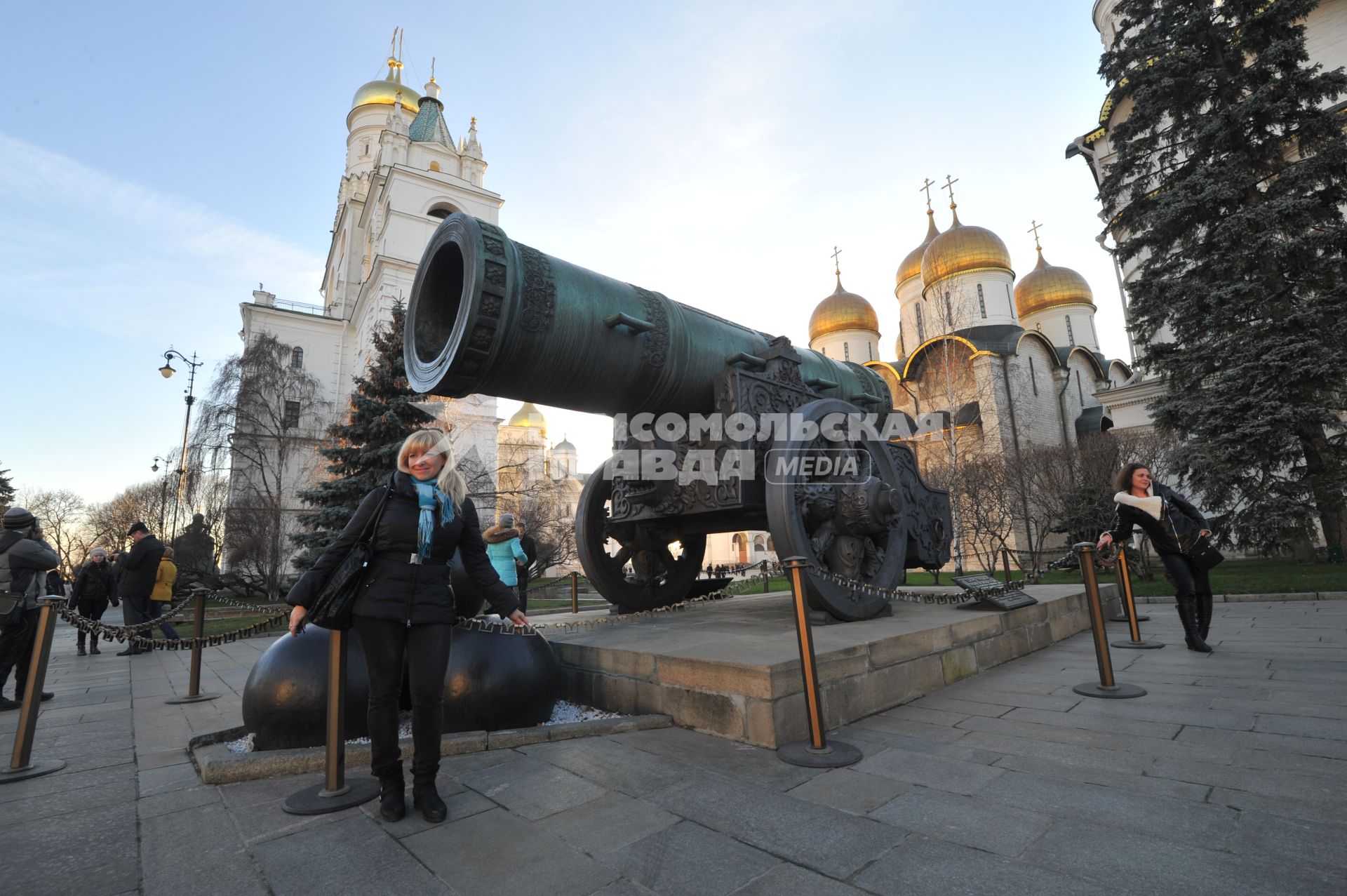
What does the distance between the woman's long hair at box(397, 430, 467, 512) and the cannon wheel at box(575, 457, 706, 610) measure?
9.03 ft

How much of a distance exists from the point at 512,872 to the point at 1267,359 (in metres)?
14.3

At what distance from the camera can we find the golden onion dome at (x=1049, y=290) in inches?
1390

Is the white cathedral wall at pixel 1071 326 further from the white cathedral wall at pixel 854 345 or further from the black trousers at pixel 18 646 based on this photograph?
the black trousers at pixel 18 646

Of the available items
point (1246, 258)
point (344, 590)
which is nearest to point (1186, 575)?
point (344, 590)

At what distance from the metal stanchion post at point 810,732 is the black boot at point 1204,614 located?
3888 millimetres

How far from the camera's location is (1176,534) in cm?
471

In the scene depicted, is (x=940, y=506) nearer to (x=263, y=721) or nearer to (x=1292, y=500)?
(x=263, y=721)

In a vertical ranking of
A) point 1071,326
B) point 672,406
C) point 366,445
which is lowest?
point 672,406

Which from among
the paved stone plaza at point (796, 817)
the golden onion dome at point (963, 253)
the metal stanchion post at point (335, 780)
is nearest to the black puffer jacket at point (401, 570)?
the metal stanchion post at point (335, 780)

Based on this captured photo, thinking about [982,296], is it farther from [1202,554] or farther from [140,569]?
[140,569]

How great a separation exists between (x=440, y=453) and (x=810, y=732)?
1952mm

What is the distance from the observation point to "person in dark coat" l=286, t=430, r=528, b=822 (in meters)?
2.17

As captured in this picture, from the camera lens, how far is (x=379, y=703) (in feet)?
7.35

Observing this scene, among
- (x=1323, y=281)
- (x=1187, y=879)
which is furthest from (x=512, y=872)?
(x=1323, y=281)
